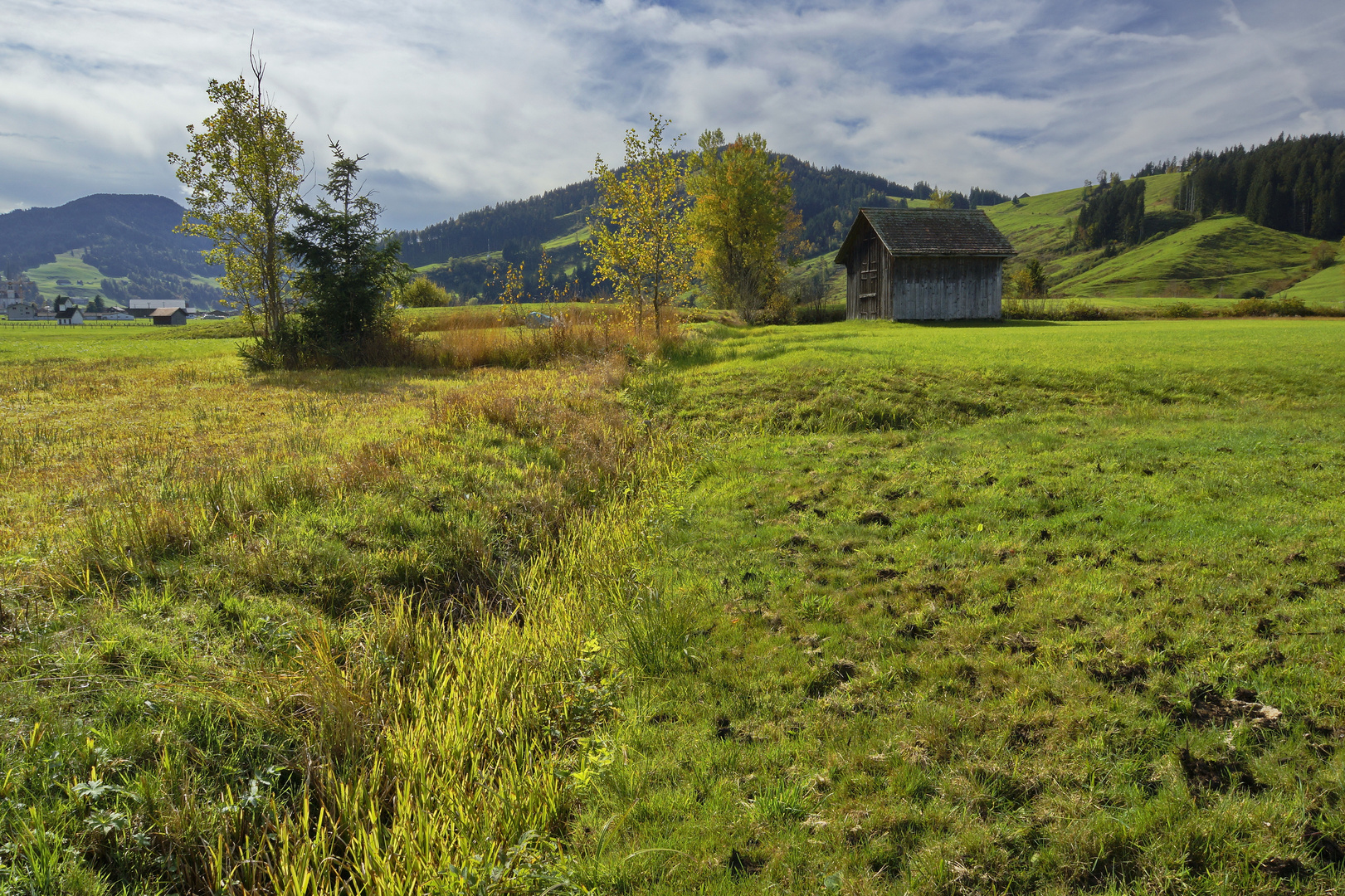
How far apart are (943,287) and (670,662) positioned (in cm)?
3870

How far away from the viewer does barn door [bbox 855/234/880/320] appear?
40625 mm

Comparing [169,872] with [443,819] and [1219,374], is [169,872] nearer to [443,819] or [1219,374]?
[443,819]

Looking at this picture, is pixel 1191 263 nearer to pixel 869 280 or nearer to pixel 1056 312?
pixel 1056 312

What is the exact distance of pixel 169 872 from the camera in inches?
141

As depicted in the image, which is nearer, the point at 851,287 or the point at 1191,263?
the point at 851,287

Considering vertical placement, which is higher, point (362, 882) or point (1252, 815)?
point (1252, 815)

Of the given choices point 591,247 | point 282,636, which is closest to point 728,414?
point 282,636

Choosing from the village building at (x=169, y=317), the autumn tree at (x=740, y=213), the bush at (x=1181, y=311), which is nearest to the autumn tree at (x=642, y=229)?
the autumn tree at (x=740, y=213)

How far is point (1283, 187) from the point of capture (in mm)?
127812

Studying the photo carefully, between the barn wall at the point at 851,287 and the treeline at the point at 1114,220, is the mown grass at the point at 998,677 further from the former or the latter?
the treeline at the point at 1114,220

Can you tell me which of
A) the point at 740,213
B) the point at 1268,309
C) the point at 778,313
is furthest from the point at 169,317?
the point at 1268,309

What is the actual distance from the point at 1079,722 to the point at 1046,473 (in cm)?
593

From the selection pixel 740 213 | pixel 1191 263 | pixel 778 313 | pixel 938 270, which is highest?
pixel 1191 263

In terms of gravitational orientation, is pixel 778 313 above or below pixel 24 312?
below
